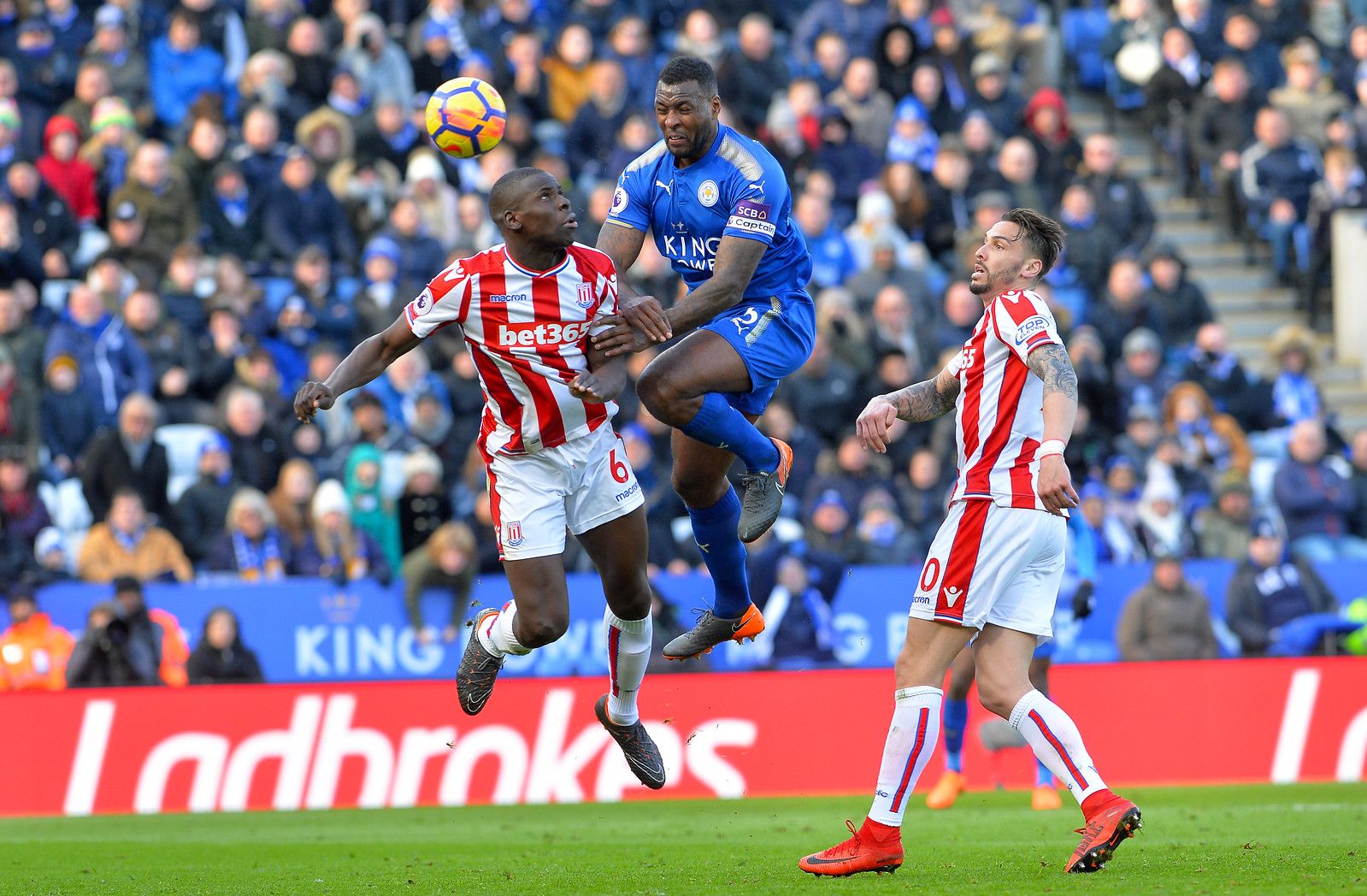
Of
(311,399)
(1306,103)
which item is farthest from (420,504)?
(1306,103)

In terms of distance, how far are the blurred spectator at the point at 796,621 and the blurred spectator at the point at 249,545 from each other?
13.2ft

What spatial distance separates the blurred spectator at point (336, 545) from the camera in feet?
51.3

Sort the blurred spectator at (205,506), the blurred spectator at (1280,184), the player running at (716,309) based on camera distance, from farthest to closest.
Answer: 1. the blurred spectator at (1280,184)
2. the blurred spectator at (205,506)
3. the player running at (716,309)

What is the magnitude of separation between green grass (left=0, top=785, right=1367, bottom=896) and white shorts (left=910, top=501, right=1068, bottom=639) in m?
1.13

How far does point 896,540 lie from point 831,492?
68 centimetres

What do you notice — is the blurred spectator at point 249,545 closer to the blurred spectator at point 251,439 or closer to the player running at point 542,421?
the blurred spectator at point 251,439

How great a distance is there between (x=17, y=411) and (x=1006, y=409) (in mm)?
10593

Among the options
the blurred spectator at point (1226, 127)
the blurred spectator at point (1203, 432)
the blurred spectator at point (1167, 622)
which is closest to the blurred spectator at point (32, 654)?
the blurred spectator at point (1167, 622)

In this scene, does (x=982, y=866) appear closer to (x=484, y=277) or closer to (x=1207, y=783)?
(x=484, y=277)

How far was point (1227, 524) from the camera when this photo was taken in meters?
16.6

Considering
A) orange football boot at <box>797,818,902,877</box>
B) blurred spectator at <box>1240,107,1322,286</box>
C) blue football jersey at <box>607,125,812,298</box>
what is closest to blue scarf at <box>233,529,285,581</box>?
blue football jersey at <box>607,125,812,298</box>

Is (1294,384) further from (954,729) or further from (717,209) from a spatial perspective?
(717,209)

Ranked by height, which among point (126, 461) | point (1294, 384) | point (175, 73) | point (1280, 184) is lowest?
point (126, 461)

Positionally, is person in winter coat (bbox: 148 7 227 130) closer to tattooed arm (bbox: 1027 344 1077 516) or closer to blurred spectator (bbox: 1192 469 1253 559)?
blurred spectator (bbox: 1192 469 1253 559)
